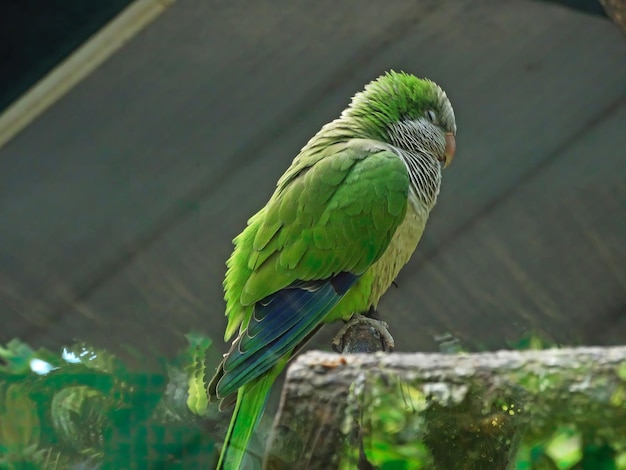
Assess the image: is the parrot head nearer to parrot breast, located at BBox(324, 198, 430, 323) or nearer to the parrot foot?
parrot breast, located at BBox(324, 198, 430, 323)

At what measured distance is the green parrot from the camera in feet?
4.99

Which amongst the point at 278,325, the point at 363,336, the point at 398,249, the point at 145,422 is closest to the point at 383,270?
the point at 398,249

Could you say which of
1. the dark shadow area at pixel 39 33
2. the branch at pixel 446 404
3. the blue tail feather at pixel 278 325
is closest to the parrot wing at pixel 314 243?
the blue tail feather at pixel 278 325

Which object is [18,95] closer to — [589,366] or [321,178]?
[321,178]

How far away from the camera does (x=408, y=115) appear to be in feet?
6.55

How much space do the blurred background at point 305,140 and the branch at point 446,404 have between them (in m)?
1.50

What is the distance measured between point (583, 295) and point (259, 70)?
1454mm

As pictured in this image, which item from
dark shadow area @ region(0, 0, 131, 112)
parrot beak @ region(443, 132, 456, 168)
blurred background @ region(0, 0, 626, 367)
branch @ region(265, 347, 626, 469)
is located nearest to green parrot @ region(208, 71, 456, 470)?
parrot beak @ region(443, 132, 456, 168)

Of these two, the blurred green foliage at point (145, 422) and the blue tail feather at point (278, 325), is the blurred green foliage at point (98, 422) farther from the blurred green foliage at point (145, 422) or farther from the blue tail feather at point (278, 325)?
the blue tail feather at point (278, 325)

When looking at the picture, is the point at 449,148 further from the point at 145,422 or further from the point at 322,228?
the point at 145,422

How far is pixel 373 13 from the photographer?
254cm

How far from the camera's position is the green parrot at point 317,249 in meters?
1.52

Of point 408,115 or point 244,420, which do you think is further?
point 408,115

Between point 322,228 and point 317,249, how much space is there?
55mm
